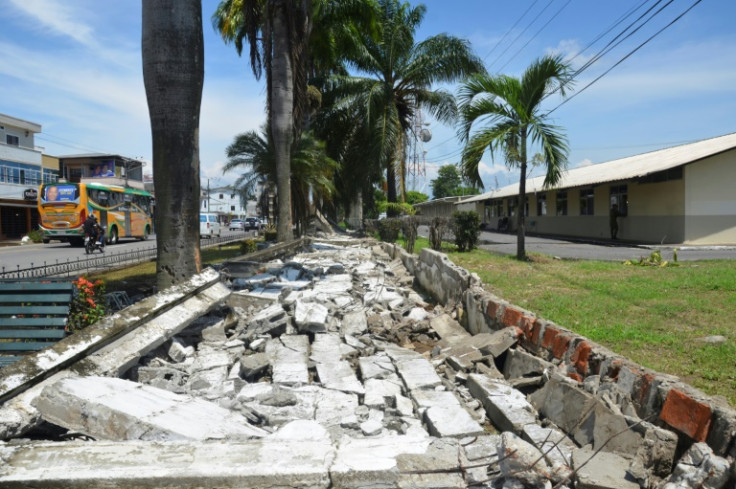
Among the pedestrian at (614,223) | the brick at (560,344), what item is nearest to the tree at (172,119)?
the brick at (560,344)

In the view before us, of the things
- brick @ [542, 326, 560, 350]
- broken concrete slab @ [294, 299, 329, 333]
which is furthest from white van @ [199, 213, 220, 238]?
brick @ [542, 326, 560, 350]

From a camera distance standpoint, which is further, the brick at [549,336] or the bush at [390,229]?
the bush at [390,229]

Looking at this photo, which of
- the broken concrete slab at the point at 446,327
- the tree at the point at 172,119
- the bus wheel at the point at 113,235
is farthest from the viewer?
the bus wheel at the point at 113,235

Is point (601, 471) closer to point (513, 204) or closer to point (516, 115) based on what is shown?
point (516, 115)

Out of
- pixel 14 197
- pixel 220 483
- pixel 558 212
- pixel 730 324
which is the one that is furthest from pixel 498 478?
pixel 14 197

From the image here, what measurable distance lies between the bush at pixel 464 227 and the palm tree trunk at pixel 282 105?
4950mm

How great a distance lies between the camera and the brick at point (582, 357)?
384cm

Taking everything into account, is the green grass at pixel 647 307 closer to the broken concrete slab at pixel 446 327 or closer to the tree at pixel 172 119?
the broken concrete slab at pixel 446 327

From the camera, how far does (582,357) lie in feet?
12.8

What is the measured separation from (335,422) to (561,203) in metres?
29.2

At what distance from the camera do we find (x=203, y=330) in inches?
228

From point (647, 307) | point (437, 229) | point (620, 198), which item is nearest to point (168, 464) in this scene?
point (647, 307)

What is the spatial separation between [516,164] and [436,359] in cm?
962

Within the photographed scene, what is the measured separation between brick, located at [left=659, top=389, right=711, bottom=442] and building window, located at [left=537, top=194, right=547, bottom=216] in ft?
104
